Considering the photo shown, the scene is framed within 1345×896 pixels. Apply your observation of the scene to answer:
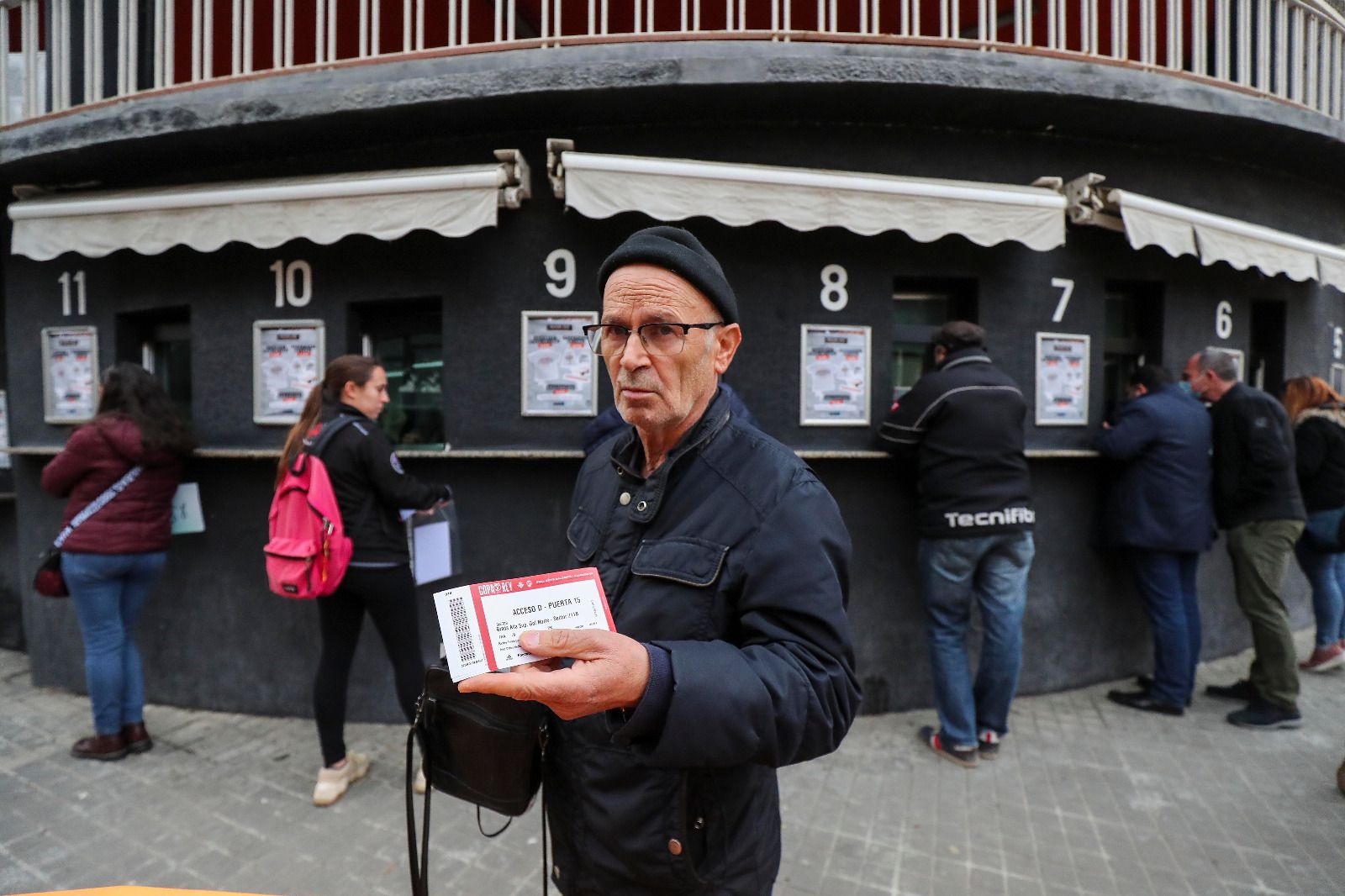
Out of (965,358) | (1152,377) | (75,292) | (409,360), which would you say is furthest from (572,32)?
(1152,377)

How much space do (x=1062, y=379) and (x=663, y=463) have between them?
4.17 metres

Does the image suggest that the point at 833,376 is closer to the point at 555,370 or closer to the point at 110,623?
the point at 555,370

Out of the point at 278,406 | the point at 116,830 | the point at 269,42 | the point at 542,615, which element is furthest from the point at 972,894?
the point at 269,42

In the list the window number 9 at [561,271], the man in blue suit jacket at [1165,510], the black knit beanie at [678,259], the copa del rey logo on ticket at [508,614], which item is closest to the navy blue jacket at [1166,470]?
the man in blue suit jacket at [1165,510]

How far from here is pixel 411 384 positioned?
4570 mm

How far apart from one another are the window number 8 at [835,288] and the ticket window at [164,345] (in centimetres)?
439

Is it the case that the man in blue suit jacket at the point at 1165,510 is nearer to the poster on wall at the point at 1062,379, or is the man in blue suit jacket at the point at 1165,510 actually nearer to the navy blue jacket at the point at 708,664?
the poster on wall at the point at 1062,379

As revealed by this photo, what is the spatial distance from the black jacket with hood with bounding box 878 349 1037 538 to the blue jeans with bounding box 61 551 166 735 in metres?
4.42

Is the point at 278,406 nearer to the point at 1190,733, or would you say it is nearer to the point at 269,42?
the point at 269,42

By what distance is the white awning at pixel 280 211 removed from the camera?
12.5ft

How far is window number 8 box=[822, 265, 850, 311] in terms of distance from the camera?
14.0 ft

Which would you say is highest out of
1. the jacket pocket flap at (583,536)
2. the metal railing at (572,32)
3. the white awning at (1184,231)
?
the metal railing at (572,32)

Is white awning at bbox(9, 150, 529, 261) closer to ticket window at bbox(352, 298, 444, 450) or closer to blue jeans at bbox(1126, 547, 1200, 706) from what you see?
ticket window at bbox(352, 298, 444, 450)

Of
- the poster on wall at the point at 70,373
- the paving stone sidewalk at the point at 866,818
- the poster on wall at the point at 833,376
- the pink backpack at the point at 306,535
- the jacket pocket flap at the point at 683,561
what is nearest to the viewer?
the jacket pocket flap at the point at 683,561
